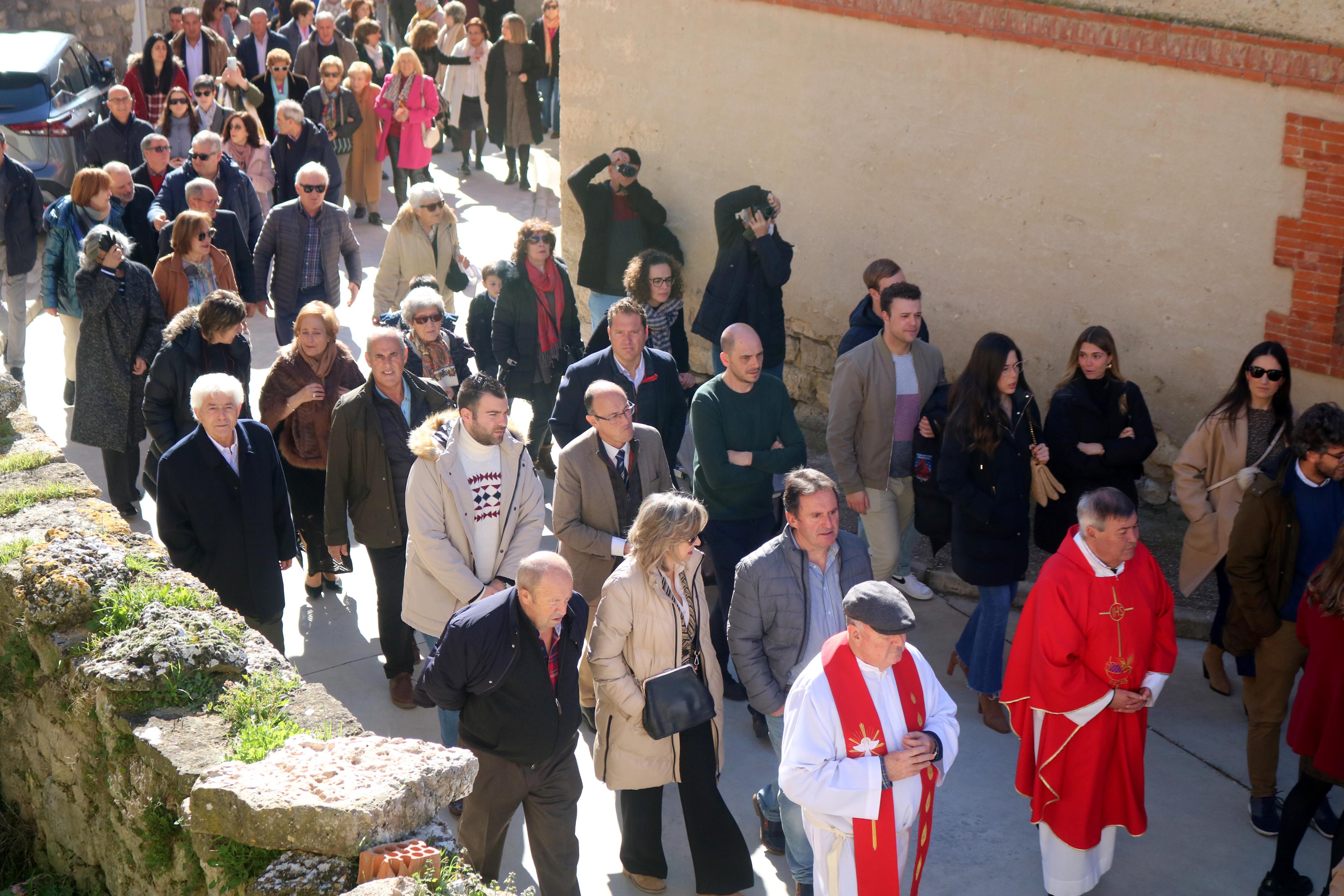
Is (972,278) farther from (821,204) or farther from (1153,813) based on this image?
(1153,813)

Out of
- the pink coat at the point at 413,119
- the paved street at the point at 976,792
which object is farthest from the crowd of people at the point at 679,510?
the pink coat at the point at 413,119

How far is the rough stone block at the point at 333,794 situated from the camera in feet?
11.9

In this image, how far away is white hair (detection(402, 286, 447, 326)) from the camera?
23.9ft

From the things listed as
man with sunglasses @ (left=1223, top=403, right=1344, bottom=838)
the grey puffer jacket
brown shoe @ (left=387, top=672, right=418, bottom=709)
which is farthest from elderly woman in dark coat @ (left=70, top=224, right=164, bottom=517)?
man with sunglasses @ (left=1223, top=403, right=1344, bottom=838)

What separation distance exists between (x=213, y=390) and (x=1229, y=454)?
477 centimetres

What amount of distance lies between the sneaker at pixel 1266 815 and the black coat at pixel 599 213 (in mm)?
5886

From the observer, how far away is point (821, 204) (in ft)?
31.4

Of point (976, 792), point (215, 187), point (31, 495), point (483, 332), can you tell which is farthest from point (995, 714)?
point (215, 187)

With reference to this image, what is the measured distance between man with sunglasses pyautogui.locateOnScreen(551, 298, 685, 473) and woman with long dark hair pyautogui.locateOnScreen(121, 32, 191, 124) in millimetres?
9261

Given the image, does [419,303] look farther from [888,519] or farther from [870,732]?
[870,732]

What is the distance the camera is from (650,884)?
211 inches

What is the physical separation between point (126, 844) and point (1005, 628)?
4091mm

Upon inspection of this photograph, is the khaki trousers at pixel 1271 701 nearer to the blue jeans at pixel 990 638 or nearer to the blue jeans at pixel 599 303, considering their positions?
the blue jeans at pixel 990 638

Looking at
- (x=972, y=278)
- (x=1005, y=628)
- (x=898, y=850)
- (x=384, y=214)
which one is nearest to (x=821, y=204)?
(x=972, y=278)
